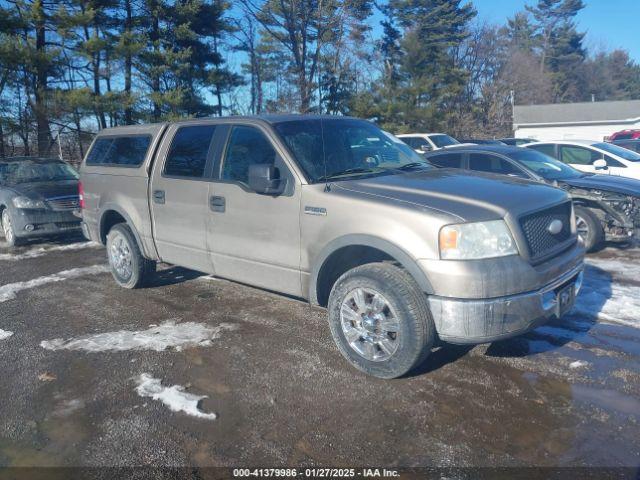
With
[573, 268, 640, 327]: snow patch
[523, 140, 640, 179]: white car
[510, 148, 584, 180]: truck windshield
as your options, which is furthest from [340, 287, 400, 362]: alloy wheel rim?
[523, 140, 640, 179]: white car

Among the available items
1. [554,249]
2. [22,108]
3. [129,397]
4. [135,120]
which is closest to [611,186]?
[554,249]

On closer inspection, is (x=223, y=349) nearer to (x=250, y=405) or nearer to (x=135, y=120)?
(x=250, y=405)

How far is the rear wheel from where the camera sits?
9203mm

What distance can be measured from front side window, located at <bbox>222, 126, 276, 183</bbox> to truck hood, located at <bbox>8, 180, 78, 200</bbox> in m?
5.76

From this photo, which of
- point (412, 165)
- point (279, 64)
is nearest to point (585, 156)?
point (412, 165)

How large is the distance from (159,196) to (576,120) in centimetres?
4700

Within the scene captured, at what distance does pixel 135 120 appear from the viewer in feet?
75.9

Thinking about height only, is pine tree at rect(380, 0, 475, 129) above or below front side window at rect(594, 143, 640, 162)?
above

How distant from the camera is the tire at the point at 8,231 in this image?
9.20 m

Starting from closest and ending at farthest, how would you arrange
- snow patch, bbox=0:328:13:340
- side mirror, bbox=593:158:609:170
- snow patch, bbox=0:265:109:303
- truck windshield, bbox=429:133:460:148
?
snow patch, bbox=0:328:13:340 → snow patch, bbox=0:265:109:303 → side mirror, bbox=593:158:609:170 → truck windshield, bbox=429:133:460:148

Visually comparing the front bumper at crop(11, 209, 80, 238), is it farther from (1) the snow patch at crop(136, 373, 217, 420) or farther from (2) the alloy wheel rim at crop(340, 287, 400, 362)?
(2) the alloy wheel rim at crop(340, 287, 400, 362)

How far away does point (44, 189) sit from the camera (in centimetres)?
937

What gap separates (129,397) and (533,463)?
2.67 m

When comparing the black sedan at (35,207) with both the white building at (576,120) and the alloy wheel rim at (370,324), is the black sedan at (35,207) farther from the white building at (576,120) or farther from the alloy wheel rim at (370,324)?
the white building at (576,120)
